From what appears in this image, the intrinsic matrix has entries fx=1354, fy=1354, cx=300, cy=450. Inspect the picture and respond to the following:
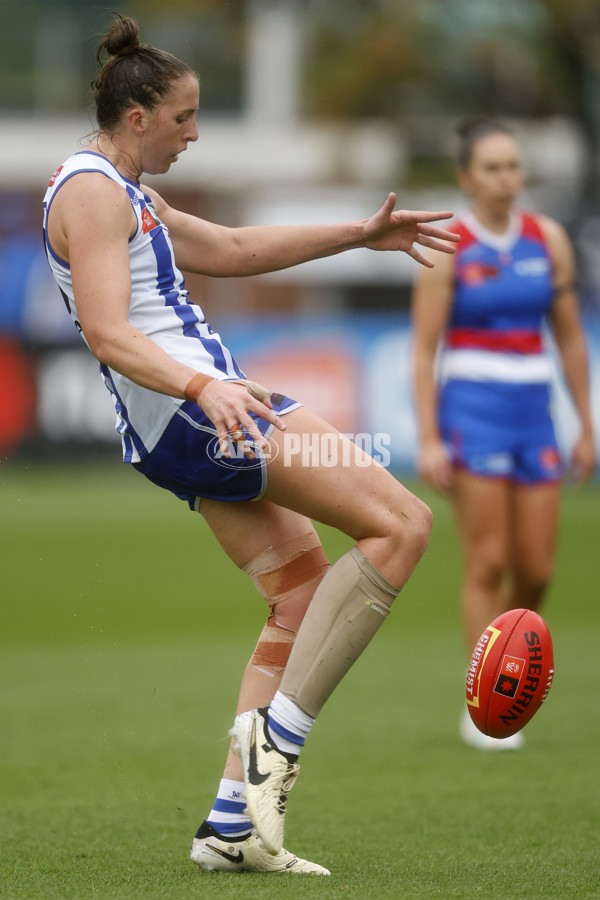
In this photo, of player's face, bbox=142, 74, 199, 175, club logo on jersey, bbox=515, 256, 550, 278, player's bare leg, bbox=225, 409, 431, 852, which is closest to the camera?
player's bare leg, bbox=225, 409, 431, 852

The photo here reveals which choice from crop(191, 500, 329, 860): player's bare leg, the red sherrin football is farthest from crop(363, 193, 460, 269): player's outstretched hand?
the red sherrin football

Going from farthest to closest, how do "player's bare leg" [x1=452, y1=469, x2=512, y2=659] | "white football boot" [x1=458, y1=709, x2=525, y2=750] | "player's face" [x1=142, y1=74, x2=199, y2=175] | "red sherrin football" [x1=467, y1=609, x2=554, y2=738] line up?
"player's bare leg" [x1=452, y1=469, x2=512, y2=659] → "white football boot" [x1=458, y1=709, x2=525, y2=750] → "red sherrin football" [x1=467, y1=609, x2=554, y2=738] → "player's face" [x1=142, y1=74, x2=199, y2=175]

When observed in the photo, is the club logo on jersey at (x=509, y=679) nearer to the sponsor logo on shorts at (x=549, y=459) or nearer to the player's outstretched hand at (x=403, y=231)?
the player's outstretched hand at (x=403, y=231)

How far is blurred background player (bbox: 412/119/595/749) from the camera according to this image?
5590 mm

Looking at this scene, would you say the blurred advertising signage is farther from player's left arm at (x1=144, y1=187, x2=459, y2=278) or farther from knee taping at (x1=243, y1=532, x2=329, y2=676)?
knee taping at (x1=243, y1=532, x2=329, y2=676)

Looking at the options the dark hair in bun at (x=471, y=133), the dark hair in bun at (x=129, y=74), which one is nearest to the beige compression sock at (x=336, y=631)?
the dark hair in bun at (x=129, y=74)

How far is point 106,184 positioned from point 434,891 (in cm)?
189

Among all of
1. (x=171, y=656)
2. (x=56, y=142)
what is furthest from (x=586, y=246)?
(x=56, y=142)

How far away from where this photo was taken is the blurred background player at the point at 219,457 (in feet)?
10.8

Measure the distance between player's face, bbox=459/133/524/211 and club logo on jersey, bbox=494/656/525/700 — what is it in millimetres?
2529

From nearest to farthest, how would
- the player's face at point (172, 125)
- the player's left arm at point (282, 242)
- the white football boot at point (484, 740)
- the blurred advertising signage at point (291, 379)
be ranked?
the player's face at point (172, 125), the player's left arm at point (282, 242), the white football boot at point (484, 740), the blurred advertising signage at point (291, 379)

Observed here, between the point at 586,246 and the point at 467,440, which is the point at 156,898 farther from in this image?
the point at 586,246

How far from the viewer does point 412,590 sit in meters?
11.0

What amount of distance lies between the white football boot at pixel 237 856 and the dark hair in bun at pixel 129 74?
74.5 inches
